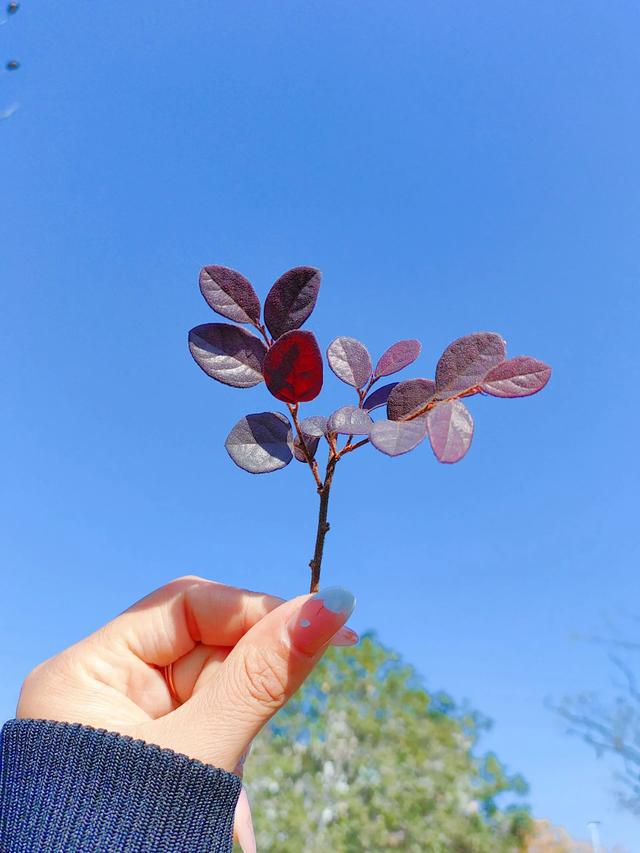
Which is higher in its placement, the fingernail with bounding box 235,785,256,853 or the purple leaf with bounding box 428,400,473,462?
the purple leaf with bounding box 428,400,473,462

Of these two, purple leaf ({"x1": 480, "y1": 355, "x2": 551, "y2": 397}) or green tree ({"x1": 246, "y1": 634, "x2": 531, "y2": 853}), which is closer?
purple leaf ({"x1": 480, "y1": 355, "x2": 551, "y2": 397})

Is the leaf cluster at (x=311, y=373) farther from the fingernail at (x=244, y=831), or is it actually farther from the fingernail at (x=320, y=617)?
the fingernail at (x=244, y=831)

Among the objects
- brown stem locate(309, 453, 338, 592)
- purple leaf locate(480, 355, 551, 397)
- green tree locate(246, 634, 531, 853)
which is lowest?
green tree locate(246, 634, 531, 853)

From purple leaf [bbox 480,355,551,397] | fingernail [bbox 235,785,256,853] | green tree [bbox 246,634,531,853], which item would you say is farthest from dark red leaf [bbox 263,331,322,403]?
green tree [bbox 246,634,531,853]

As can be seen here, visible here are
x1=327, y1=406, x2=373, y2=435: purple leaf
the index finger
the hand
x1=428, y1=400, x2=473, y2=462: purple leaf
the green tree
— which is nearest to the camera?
x1=428, y1=400, x2=473, y2=462: purple leaf

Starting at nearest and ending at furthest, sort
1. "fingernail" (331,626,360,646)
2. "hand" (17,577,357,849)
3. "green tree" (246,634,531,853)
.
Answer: "hand" (17,577,357,849), "fingernail" (331,626,360,646), "green tree" (246,634,531,853)

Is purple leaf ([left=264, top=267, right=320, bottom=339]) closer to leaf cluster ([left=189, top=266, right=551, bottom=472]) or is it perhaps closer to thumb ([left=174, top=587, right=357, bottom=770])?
leaf cluster ([left=189, top=266, right=551, bottom=472])
